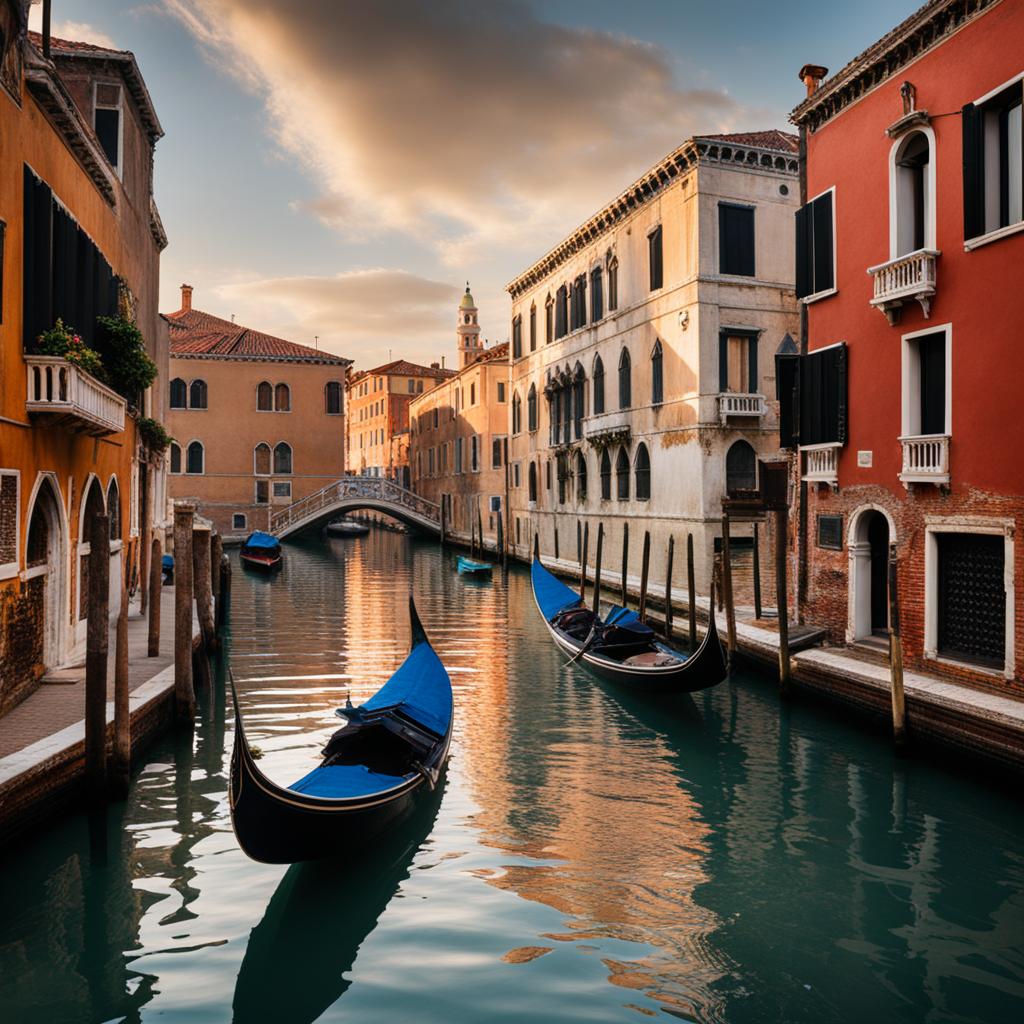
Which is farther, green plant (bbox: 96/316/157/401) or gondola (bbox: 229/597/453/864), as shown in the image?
green plant (bbox: 96/316/157/401)

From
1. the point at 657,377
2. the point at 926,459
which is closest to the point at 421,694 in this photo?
the point at 926,459

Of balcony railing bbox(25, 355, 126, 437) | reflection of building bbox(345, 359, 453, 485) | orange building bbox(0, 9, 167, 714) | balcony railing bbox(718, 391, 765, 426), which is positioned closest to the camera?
orange building bbox(0, 9, 167, 714)

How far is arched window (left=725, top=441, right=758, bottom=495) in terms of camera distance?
59.3ft

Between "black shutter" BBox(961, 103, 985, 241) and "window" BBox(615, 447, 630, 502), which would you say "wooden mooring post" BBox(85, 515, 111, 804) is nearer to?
"black shutter" BBox(961, 103, 985, 241)

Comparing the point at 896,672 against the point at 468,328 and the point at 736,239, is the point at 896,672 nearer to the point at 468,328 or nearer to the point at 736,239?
the point at 736,239

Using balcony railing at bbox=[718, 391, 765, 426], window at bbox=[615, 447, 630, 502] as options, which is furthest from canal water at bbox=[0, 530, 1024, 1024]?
window at bbox=[615, 447, 630, 502]

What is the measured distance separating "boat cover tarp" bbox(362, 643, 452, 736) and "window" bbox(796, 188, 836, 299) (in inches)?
260

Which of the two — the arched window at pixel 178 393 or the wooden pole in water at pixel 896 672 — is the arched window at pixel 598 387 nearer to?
the wooden pole in water at pixel 896 672

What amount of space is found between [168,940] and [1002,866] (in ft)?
16.9

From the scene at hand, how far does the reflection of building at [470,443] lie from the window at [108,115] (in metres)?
18.6

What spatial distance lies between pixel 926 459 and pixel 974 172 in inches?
108

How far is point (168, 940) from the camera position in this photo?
16.5 ft

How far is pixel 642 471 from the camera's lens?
20.5m

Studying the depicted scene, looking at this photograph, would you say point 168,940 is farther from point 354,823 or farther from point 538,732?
point 538,732
